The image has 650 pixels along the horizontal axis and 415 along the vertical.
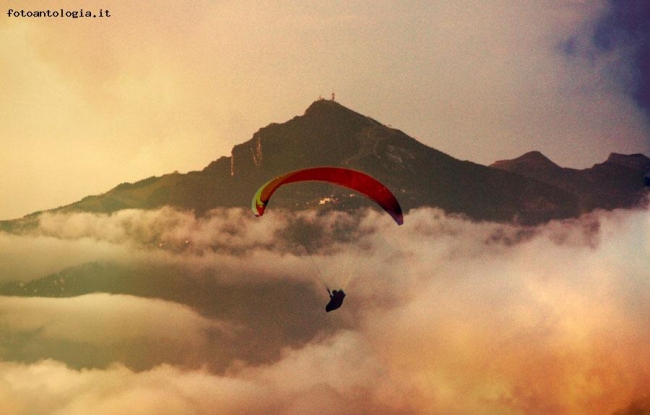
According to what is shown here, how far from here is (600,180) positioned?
193m

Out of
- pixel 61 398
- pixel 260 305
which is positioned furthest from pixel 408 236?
pixel 61 398

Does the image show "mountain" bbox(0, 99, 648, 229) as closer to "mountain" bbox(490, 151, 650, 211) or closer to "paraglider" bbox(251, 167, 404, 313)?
"mountain" bbox(490, 151, 650, 211)

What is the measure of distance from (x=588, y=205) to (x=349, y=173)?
143m

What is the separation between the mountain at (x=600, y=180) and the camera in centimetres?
18788

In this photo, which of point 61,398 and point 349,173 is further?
point 61,398

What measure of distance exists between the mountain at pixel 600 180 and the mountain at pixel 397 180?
0.21m

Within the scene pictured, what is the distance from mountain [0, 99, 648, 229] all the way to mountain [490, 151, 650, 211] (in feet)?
0.70

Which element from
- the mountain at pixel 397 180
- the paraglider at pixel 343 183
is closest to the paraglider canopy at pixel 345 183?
the paraglider at pixel 343 183

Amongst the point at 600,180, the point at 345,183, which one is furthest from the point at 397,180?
the point at 345,183

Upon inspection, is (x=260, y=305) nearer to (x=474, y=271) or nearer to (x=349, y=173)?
(x=474, y=271)

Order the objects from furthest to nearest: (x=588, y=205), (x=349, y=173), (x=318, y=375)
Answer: (x=588, y=205) → (x=318, y=375) → (x=349, y=173)

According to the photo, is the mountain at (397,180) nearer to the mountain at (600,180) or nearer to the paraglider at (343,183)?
the mountain at (600,180)

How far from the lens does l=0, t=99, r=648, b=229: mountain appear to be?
18775 centimetres

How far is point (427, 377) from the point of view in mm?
138250
